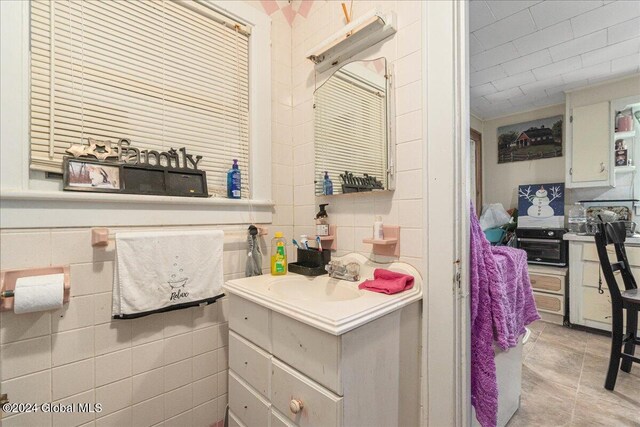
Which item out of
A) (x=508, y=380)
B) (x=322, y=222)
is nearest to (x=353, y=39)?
(x=322, y=222)

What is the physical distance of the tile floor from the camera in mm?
1551

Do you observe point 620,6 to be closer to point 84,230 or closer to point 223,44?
point 223,44

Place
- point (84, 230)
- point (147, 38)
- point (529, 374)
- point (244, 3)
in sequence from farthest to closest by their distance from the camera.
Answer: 1. point (529, 374)
2. point (244, 3)
3. point (147, 38)
4. point (84, 230)

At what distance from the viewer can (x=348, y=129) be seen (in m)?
1.40

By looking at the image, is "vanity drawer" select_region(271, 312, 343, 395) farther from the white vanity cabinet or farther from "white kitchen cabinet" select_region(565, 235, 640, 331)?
"white kitchen cabinet" select_region(565, 235, 640, 331)

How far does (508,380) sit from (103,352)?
191 cm

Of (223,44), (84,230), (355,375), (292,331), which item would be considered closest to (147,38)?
(223,44)

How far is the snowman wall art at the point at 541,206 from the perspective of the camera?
3021mm

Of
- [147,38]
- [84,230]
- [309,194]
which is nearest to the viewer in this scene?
[84,230]

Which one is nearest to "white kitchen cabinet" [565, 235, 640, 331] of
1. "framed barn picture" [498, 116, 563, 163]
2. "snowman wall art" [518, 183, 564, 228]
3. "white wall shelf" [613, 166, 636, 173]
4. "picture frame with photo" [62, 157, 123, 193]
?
"snowman wall art" [518, 183, 564, 228]

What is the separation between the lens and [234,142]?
1458 mm

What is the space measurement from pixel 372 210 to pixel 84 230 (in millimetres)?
1172

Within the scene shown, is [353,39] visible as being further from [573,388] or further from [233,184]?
[573,388]

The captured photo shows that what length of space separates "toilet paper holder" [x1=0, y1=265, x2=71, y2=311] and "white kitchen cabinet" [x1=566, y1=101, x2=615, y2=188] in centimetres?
417
